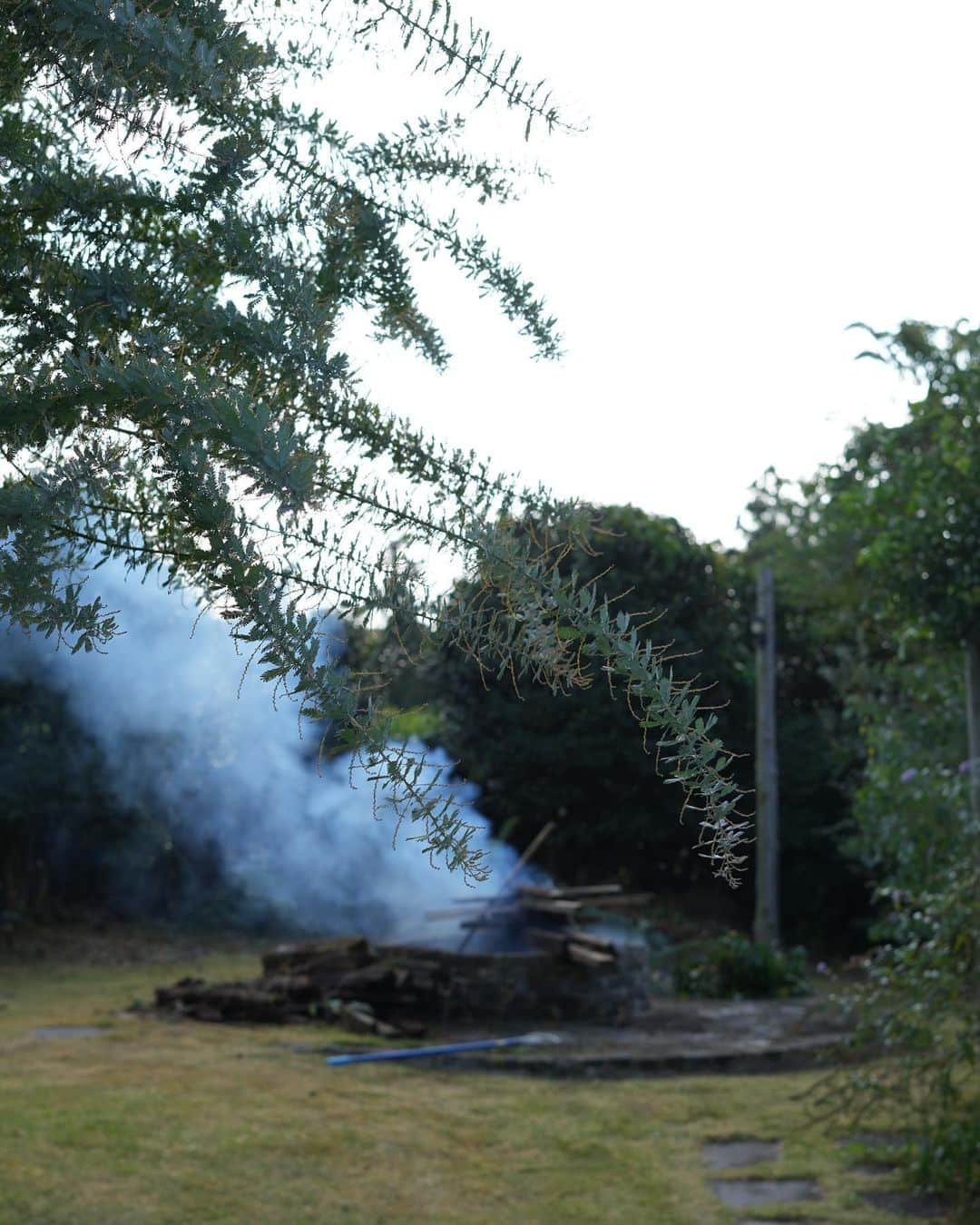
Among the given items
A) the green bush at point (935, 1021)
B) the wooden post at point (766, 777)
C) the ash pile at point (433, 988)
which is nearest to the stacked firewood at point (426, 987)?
the ash pile at point (433, 988)

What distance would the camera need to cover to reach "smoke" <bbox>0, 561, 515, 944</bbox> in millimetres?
12078

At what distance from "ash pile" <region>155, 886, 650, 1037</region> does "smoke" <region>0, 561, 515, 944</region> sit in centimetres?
194

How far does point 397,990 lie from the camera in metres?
9.34

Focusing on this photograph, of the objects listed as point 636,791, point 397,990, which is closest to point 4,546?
point 397,990

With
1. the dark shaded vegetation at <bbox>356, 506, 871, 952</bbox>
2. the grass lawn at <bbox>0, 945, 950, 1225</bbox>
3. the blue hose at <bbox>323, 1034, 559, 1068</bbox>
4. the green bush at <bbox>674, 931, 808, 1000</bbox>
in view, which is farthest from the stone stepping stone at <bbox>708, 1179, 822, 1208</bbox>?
the dark shaded vegetation at <bbox>356, 506, 871, 952</bbox>

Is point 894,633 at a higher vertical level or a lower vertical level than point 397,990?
higher

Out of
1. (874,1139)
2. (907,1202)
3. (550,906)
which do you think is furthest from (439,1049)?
(907,1202)

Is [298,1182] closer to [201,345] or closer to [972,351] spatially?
[201,345]

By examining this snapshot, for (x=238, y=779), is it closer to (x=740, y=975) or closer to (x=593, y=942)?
(x=593, y=942)

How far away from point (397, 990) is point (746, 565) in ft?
27.6

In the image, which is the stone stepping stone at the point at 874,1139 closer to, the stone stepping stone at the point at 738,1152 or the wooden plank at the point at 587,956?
the stone stepping stone at the point at 738,1152

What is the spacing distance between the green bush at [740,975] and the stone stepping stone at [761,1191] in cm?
630

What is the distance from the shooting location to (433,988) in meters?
9.34

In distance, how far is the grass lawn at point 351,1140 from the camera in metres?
4.62
